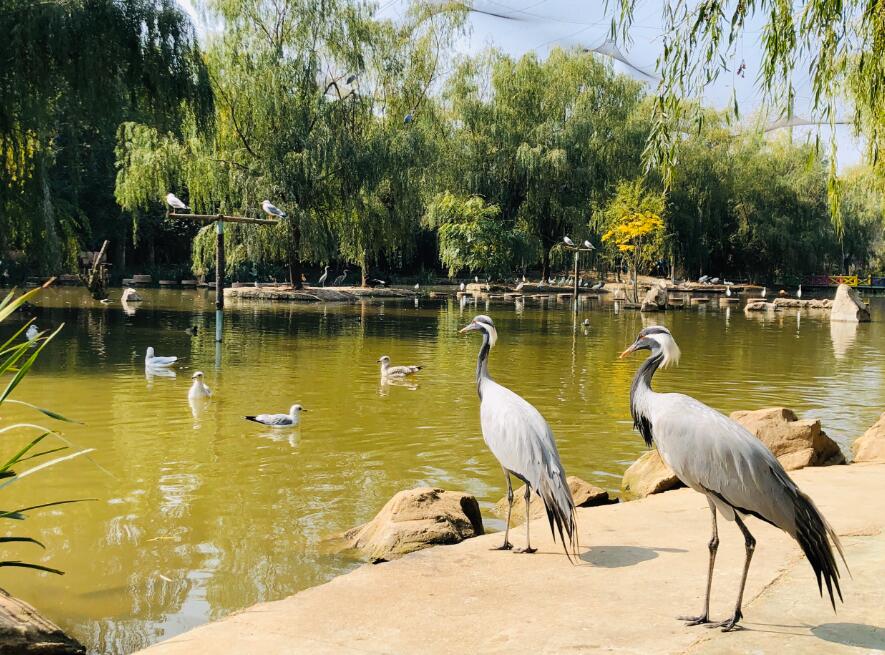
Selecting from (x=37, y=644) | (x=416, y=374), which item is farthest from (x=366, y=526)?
(x=416, y=374)

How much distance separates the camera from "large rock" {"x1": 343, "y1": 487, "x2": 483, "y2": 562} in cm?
551

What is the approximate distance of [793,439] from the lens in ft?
25.4

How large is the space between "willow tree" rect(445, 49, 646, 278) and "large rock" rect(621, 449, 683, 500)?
103 ft

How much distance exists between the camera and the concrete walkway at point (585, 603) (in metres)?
3.65

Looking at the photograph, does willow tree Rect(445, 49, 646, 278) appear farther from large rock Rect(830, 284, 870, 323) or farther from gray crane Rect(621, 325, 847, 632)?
gray crane Rect(621, 325, 847, 632)

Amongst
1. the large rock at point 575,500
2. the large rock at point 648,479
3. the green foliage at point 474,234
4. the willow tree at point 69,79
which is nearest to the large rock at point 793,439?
the large rock at point 648,479

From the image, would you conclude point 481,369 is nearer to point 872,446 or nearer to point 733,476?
point 733,476

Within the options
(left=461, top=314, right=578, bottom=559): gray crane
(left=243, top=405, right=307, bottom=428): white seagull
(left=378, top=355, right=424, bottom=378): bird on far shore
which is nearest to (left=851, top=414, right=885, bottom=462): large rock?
(left=461, top=314, right=578, bottom=559): gray crane

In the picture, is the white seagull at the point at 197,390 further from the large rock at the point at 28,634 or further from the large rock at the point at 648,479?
the large rock at the point at 28,634

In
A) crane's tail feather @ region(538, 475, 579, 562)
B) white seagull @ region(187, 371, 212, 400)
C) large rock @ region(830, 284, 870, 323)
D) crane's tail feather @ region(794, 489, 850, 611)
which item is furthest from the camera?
large rock @ region(830, 284, 870, 323)

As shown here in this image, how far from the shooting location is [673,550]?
16.7 ft

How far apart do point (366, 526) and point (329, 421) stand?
4.53m

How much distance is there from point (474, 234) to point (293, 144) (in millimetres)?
11667

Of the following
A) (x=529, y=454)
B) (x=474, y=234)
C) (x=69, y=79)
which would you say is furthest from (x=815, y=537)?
(x=474, y=234)
